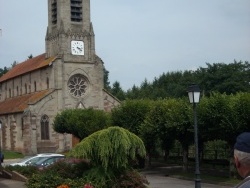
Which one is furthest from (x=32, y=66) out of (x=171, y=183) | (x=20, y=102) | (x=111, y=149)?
(x=111, y=149)

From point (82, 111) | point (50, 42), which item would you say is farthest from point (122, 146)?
point (50, 42)

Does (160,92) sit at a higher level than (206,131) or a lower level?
higher

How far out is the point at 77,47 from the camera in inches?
2421

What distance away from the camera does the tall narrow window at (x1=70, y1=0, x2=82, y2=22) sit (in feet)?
204

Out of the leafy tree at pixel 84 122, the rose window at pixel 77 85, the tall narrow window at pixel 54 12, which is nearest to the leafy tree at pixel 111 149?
the leafy tree at pixel 84 122

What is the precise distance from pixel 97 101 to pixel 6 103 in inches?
703

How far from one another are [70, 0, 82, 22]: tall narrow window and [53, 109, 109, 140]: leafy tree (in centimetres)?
1547

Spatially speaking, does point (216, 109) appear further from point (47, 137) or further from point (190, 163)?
point (47, 137)

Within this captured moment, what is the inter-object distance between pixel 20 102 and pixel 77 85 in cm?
926

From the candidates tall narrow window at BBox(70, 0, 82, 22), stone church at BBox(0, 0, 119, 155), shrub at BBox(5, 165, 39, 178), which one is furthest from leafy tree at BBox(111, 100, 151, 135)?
tall narrow window at BBox(70, 0, 82, 22)

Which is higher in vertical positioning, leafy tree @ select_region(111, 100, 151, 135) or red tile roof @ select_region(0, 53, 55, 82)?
red tile roof @ select_region(0, 53, 55, 82)

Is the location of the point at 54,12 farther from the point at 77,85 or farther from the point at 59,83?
the point at 77,85

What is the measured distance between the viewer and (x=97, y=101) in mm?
62000

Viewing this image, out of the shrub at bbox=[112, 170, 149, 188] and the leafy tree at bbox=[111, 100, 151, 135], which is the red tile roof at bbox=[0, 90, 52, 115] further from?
the shrub at bbox=[112, 170, 149, 188]
